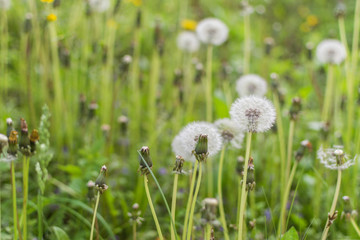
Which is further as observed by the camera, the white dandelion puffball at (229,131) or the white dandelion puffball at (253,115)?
the white dandelion puffball at (229,131)

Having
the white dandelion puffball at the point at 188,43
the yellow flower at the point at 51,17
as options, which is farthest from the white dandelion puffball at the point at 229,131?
the white dandelion puffball at the point at 188,43

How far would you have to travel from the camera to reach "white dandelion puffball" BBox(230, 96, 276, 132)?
1008 mm

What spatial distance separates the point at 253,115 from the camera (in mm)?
1012

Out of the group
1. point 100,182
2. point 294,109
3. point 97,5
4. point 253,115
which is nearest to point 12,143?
point 100,182

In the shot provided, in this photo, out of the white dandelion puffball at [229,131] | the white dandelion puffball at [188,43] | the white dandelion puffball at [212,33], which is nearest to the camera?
the white dandelion puffball at [229,131]

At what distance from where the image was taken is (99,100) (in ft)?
7.39

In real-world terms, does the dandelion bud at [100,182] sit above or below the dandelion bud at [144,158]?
below

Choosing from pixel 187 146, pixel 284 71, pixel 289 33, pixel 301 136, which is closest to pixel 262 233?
pixel 187 146

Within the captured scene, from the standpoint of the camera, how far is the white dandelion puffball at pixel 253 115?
1.01 meters

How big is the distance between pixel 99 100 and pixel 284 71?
153 centimetres

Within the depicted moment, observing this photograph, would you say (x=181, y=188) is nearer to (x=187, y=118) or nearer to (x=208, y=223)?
(x=187, y=118)

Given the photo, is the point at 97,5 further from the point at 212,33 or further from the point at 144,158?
the point at 144,158

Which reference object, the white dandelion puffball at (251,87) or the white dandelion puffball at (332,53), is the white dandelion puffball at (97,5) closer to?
the white dandelion puffball at (251,87)

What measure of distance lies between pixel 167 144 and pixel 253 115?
1143 mm
